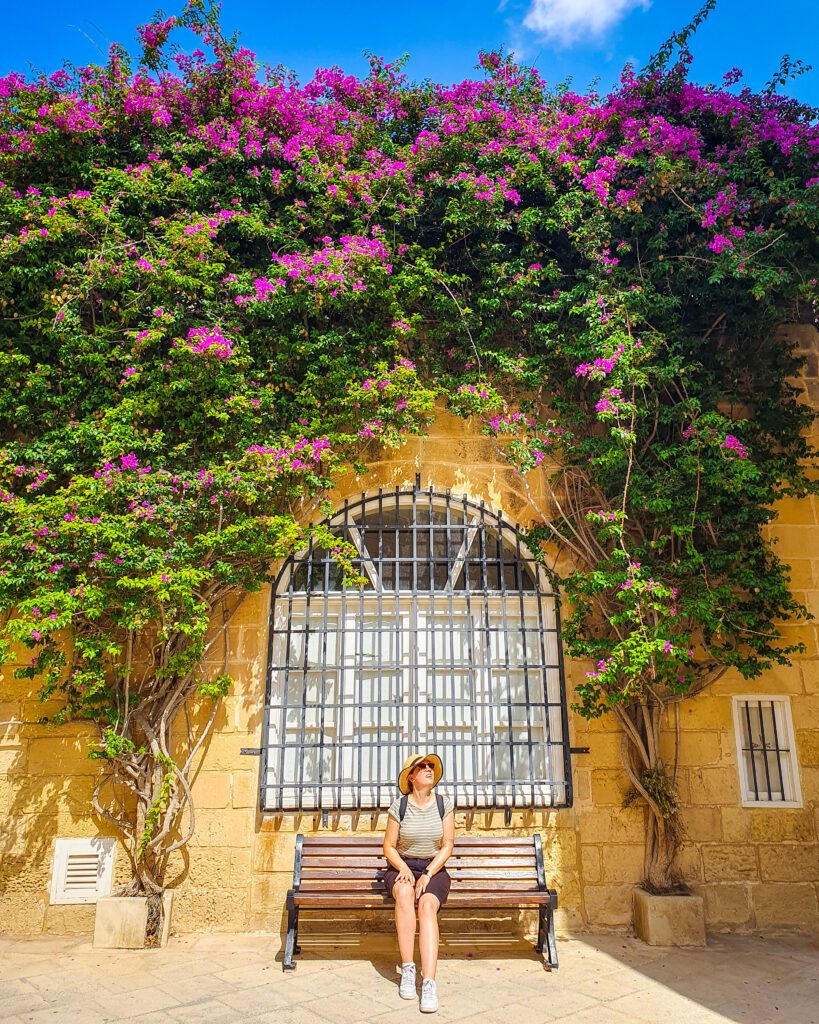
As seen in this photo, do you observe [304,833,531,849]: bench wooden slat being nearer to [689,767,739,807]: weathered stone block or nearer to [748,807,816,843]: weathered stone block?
[689,767,739,807]: weathered stone block

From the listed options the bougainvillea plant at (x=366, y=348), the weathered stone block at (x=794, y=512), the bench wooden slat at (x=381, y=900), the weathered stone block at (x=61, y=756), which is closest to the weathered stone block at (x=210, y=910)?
the bougainvillea plant at (x=366, y=348)

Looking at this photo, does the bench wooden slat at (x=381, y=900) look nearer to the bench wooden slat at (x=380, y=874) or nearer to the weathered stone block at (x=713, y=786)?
the bench wooden slat at (x=380, y=874)

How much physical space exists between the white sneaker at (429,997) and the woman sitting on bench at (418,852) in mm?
195

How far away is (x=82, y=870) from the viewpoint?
4660mm

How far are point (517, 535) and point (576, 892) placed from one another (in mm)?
2583

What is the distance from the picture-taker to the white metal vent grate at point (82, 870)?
4609 mm

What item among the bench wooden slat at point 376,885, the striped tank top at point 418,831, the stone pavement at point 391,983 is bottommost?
the stone pavement at point 391,983

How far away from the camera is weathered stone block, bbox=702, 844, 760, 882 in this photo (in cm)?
470

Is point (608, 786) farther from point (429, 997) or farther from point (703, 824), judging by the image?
point (429, 997)

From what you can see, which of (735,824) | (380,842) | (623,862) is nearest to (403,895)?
(380,842)

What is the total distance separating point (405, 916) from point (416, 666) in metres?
1.80

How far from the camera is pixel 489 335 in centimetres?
553

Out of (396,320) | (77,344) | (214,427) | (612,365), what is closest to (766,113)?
(612,365)

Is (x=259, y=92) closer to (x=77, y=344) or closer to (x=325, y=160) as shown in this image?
(x=325, y=160)
